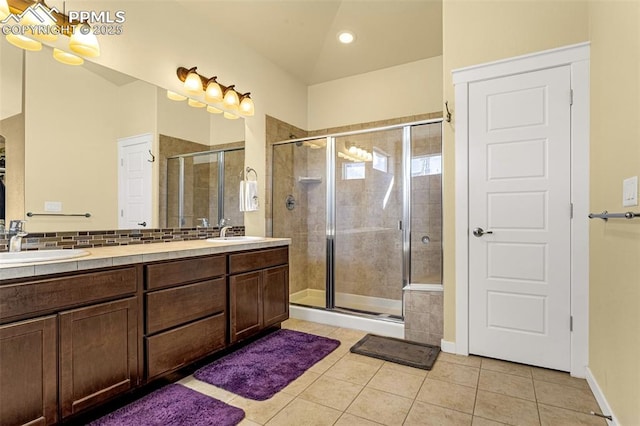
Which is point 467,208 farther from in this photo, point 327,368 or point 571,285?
point 327,368

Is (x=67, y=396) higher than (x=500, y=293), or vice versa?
(x=500, y=293)

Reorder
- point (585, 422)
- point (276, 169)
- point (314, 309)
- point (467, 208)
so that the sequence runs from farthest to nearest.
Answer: point (276, 169) → point (314, 309) → point (467, 208) → point (585, 422)

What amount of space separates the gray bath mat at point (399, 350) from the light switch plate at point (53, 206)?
2215 mm

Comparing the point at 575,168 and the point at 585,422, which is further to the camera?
the point at 575,168

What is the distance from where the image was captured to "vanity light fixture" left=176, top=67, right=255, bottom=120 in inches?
108

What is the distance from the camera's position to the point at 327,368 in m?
2.25

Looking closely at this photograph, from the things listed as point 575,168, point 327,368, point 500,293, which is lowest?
point 327,368

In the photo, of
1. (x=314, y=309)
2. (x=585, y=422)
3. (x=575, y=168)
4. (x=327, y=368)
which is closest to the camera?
(x=585, y=422)

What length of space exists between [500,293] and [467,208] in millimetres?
643

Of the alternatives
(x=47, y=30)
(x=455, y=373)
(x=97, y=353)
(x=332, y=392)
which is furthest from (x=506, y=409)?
(x=47, y=30)

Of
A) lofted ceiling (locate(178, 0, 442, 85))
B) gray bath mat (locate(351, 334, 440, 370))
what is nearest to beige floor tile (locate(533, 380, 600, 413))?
gray bath mat (locate(351, 334, 440, 370))

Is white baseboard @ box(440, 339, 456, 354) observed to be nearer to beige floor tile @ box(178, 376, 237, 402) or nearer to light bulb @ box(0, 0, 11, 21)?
beige floor tile @ box(178, 376, 237, 402)

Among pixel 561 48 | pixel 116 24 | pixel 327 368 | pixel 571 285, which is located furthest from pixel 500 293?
pixel 116 24

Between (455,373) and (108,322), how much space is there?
2085 mm
